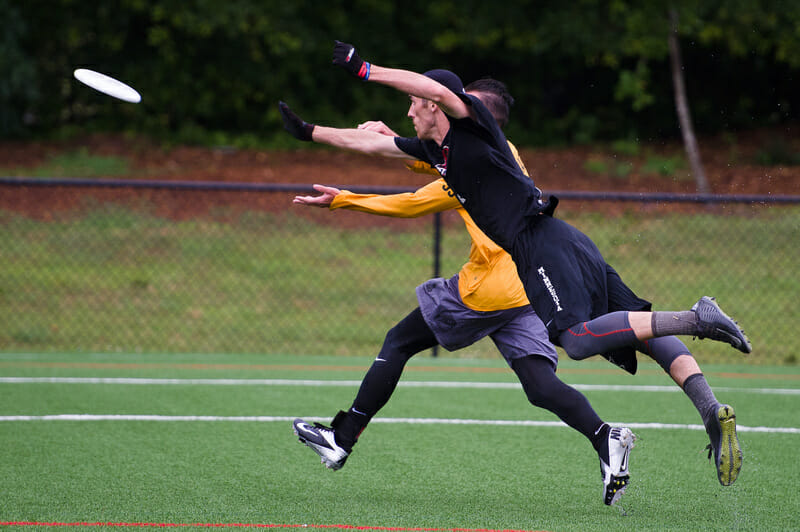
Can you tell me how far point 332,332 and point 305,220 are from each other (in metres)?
3.24

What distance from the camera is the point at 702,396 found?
13.2 ft

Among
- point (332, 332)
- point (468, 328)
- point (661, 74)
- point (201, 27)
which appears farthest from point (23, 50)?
point (468, 328)

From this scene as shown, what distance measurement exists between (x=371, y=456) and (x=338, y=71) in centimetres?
1733

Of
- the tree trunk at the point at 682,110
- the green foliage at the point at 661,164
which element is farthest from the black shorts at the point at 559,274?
the tree trunk at the point at 682,110

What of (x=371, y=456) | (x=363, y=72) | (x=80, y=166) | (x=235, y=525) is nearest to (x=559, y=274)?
(x=363, y=72)

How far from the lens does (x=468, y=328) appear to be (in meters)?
4.78

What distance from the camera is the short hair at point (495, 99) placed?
15.5 ft

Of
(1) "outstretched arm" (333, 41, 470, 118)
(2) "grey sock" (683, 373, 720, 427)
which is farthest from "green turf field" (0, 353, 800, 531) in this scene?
(1) "outstretched arm" (333, 41, 470, 118)

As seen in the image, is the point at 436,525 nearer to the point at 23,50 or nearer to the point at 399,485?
the point at 399,485

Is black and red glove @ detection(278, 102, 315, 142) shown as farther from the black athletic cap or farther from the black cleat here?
the black cleat

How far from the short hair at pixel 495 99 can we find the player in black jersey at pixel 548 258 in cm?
43

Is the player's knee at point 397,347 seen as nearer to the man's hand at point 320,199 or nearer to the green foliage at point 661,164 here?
the man's hand at point 320,199

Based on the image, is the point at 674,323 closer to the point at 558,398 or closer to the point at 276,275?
the point at 558,398

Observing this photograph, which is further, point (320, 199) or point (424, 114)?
point (320, 199)
